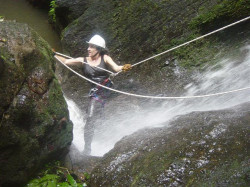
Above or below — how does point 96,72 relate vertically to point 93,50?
below

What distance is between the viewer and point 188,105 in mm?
5941

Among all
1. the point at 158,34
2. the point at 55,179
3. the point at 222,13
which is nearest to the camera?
the point at 55,179

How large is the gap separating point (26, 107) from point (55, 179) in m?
1.04

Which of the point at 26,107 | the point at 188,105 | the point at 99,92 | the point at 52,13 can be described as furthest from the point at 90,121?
the point at 52,13

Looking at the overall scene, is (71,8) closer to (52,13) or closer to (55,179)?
(52,13)

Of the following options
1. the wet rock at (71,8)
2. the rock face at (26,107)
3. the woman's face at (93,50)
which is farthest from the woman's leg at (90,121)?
the wet rock at (71,8)

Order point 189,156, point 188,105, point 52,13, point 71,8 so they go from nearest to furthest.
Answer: point 189,156 < point 188,105 < point 71,8 < point 52,13

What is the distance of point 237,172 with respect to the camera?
112 inches

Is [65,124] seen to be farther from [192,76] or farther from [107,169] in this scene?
[192,76]

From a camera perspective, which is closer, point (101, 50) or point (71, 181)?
point (71, 181)

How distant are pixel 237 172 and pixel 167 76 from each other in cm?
362

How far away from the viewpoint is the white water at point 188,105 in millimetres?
5574

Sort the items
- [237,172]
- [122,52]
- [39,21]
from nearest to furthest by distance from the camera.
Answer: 1. [237,172]
2. [122,52]
3. [39,21]

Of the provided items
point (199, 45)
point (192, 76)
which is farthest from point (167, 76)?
point (199, 45)
